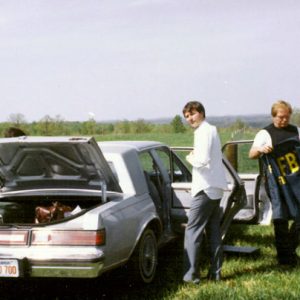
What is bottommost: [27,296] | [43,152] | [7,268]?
[27,296]

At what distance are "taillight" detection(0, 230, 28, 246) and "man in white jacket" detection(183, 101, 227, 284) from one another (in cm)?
161

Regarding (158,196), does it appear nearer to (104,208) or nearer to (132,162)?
(132,162)

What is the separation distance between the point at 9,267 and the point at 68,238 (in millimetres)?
551

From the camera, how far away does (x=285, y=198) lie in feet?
19.7

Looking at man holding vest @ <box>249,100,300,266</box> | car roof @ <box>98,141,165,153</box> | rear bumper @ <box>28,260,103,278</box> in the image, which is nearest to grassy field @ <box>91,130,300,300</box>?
man holding vest @ <box>249,100,300,266</box>

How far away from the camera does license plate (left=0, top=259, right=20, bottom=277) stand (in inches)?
182

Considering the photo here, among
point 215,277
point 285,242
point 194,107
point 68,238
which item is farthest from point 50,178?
point 285,242

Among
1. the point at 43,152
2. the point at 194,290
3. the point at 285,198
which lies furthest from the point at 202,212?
the point at 43,152

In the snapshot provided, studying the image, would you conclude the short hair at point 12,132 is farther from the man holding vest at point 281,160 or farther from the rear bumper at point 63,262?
the man holding vest at point 281,160

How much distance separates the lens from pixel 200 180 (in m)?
5.30

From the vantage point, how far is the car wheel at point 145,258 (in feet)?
17.6

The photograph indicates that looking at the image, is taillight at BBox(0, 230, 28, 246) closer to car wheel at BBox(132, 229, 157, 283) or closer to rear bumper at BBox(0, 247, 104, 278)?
rear bumper at BBox(0, 247, 104, 278)

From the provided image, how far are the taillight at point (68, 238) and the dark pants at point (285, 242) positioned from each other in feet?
7.65

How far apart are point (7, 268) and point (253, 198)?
3.58 meters
